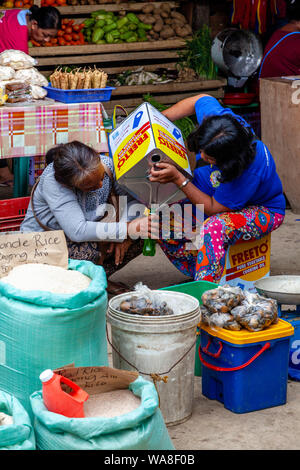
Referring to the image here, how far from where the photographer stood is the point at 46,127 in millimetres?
4398

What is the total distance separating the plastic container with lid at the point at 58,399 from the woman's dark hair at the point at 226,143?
5.37 feet

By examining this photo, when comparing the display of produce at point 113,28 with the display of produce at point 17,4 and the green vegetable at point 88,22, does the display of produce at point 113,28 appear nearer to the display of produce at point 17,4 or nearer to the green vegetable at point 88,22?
the green vegetable at point 88,22

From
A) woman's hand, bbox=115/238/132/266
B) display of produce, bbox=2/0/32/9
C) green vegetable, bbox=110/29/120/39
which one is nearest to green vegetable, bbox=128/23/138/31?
green vegetable, bbox=110/29/120/39

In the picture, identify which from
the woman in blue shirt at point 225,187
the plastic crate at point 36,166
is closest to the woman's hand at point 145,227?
the woman in blue shirt at point 225,187

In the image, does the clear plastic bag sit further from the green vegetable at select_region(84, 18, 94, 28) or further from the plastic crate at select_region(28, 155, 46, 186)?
the green vegetable at select_region(84, 18, 94, 28)

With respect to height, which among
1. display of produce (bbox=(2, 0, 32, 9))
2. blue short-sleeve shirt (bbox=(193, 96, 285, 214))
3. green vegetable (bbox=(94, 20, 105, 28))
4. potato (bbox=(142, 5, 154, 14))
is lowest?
blue short-sleeve shirt (bbox=(193, 96, 285, 214))

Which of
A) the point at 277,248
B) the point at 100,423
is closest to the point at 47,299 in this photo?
the point at 100,423

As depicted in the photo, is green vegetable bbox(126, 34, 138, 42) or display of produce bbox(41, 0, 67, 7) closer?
display of produce bbox(41, 0, 67, 7)

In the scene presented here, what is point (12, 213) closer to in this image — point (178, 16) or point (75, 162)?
point (75, 162)

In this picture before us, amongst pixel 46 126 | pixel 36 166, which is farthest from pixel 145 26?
pixel 46 126

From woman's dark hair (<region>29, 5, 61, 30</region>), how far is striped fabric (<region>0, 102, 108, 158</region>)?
172 centimetres

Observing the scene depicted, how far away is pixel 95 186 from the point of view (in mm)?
3443

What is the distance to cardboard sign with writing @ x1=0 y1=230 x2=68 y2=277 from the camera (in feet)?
8.53

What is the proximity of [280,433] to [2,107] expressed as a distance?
2.71m
